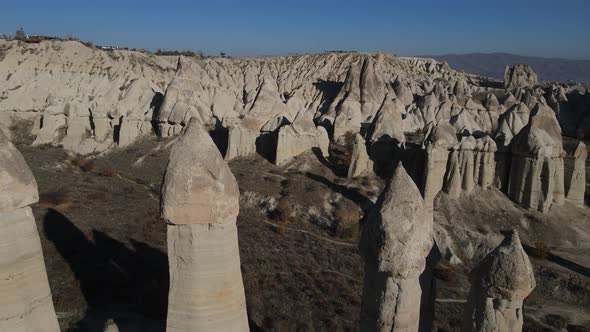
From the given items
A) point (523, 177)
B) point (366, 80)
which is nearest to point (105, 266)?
point (523, 177)

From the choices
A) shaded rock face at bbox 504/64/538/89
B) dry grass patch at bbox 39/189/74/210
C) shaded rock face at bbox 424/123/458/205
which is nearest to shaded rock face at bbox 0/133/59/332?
dry grass patch at bbox 39/189/74/210

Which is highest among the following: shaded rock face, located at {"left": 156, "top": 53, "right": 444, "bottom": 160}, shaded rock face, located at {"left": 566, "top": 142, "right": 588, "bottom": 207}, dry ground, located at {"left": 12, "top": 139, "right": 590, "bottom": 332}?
shaded rock face, located at {"left": 156, "top": 53, "right": 444, "bottom": 160}

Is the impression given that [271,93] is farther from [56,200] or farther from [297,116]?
[56,200]

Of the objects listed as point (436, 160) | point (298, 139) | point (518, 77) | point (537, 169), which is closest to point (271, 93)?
point (298, 139)

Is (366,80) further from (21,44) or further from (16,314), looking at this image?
(16,314)

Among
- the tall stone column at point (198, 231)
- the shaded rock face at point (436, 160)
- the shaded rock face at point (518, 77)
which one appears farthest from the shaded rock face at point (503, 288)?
the shaded rock face at point (518, 77)

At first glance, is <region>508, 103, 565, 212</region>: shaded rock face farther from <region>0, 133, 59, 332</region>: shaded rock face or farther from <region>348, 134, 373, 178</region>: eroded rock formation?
<region>0, 133, 59, 332</region>: shaded rock face

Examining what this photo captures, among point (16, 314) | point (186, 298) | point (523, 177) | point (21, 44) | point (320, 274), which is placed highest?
point (21, 44)
